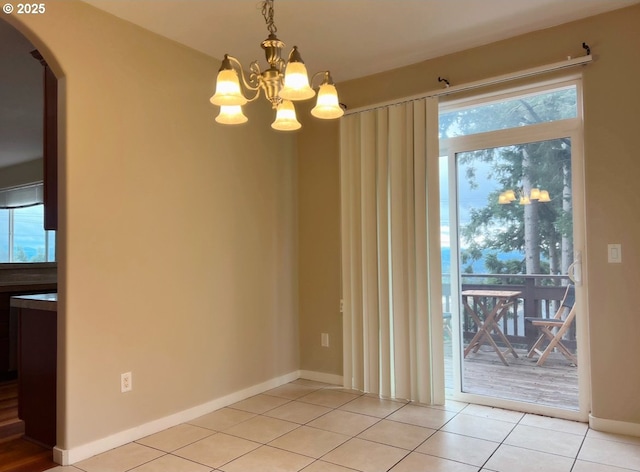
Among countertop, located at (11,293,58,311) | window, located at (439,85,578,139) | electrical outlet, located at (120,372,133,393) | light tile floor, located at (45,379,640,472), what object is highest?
window, located at (439,85,578,139)

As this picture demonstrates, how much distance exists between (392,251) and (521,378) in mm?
1263

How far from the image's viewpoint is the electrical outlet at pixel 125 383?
108 inches

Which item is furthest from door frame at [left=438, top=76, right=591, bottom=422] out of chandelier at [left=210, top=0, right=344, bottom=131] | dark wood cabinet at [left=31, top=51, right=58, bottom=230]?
dark wood cabinet at [left=31, top=51, right=58, bottom=230]

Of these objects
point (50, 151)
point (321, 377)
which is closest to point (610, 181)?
point (321, 377)

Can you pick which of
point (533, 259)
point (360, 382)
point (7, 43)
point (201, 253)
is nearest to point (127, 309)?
point (201, 253)

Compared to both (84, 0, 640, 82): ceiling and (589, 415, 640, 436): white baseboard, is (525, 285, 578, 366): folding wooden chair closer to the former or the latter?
(589, 415, 640, 436): white baseboard

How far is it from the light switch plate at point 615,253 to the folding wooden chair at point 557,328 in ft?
1.06

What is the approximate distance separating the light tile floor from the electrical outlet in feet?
1.05

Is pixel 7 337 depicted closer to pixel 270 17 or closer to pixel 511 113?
pixel 270 17

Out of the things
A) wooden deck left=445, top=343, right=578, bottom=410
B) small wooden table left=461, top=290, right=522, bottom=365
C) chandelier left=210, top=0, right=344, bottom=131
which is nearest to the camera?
chandelier left=210, top=0, right=344, bottom=131

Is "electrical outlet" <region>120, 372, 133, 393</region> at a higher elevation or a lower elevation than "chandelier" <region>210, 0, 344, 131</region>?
lower

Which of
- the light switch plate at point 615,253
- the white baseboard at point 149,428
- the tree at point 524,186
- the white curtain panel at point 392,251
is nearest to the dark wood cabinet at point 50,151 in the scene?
the white baseboard at point 149,428

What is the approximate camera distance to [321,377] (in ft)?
13.2

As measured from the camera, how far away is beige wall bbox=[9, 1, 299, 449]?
2539 millimetres
